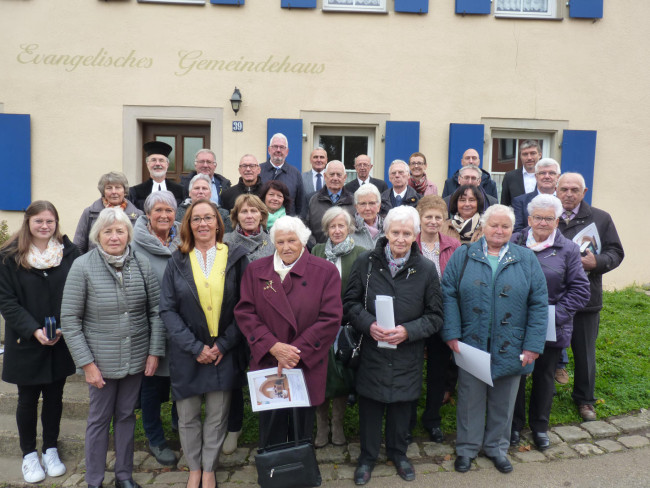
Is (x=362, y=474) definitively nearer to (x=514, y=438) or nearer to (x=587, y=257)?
(x=514, y=438)

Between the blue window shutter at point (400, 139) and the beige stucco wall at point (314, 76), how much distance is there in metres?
0.18

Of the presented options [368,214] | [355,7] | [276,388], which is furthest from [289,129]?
[276,388]

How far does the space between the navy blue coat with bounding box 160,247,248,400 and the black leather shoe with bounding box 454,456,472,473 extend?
5.54 ft

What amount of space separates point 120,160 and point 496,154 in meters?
5.99

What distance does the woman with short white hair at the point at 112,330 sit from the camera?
2926 millimetres

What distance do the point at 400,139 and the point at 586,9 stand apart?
348cm

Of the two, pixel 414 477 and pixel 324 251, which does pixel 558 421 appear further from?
pixel 324 251

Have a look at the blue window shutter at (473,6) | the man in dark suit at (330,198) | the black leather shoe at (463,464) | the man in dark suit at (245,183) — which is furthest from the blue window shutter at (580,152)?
the black leather shoe at (463,464)

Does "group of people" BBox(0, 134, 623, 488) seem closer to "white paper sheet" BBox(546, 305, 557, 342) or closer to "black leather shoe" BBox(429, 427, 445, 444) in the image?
"white paper sheet" BBox(546, 305, 557, 342)

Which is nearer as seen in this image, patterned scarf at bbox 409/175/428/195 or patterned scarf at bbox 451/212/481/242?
patterned scarf at bbox 451/212/481/242

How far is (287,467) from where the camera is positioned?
284cm

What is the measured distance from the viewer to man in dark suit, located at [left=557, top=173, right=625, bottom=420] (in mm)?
3781

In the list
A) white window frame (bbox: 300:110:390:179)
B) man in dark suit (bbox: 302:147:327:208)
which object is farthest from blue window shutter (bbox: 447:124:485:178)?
man in dark suit (bbox: 302:147:327:208)

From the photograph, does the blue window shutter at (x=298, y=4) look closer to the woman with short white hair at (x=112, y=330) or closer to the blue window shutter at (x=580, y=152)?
the blue window shutter at (x=580, y=152)
